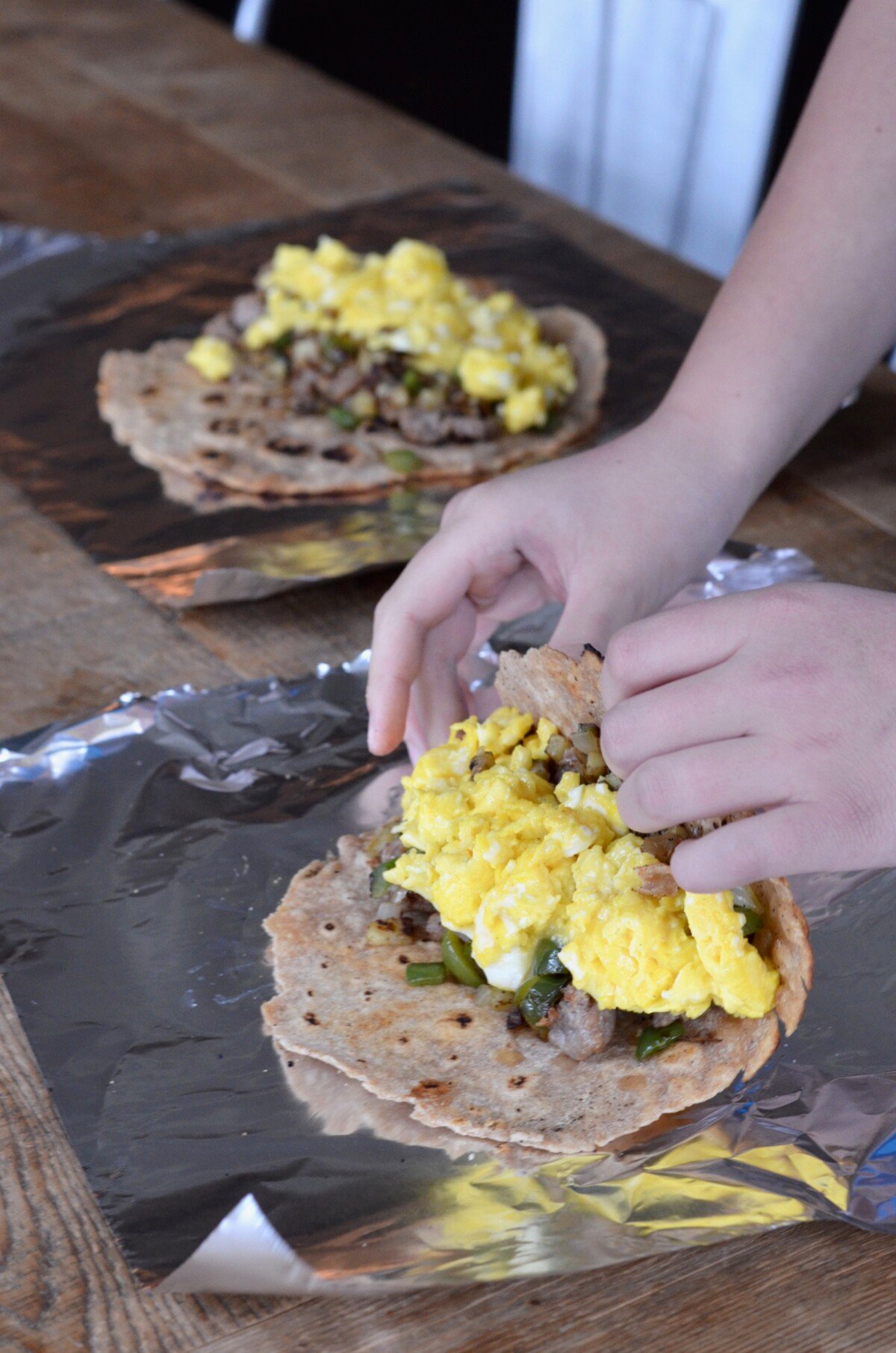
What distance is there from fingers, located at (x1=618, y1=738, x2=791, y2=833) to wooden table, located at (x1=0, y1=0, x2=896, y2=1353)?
1.41 ft

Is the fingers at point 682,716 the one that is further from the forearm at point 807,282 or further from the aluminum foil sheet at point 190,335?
the aluminum foil sheet at point 190,335

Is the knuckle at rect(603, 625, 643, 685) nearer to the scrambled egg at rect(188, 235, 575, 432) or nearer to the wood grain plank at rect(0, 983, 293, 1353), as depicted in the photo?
the wood grain plank at rect(0, 983, 293, 1353)

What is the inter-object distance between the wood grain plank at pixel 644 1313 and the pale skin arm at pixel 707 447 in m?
0.70

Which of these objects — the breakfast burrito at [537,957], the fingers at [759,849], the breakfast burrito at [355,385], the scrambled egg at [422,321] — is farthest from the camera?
the scrambled egg at [422,321]

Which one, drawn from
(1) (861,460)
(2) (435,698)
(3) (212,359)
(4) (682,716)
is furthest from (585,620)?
(3) (212,359)

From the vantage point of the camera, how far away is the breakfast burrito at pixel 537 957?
1.55 metres

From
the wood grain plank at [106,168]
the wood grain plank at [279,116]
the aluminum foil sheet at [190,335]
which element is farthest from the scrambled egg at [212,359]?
the wood grain plank at [279,116]

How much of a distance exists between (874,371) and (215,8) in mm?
6604

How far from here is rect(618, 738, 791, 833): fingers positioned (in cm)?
135

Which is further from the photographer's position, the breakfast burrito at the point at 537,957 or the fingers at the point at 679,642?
the breakfast burrito at the point at 537,957

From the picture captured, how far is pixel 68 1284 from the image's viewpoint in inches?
54.3

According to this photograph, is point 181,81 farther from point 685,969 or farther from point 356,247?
point 685,969

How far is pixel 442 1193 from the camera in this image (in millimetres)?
1440

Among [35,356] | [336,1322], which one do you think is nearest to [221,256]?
[35,356]
